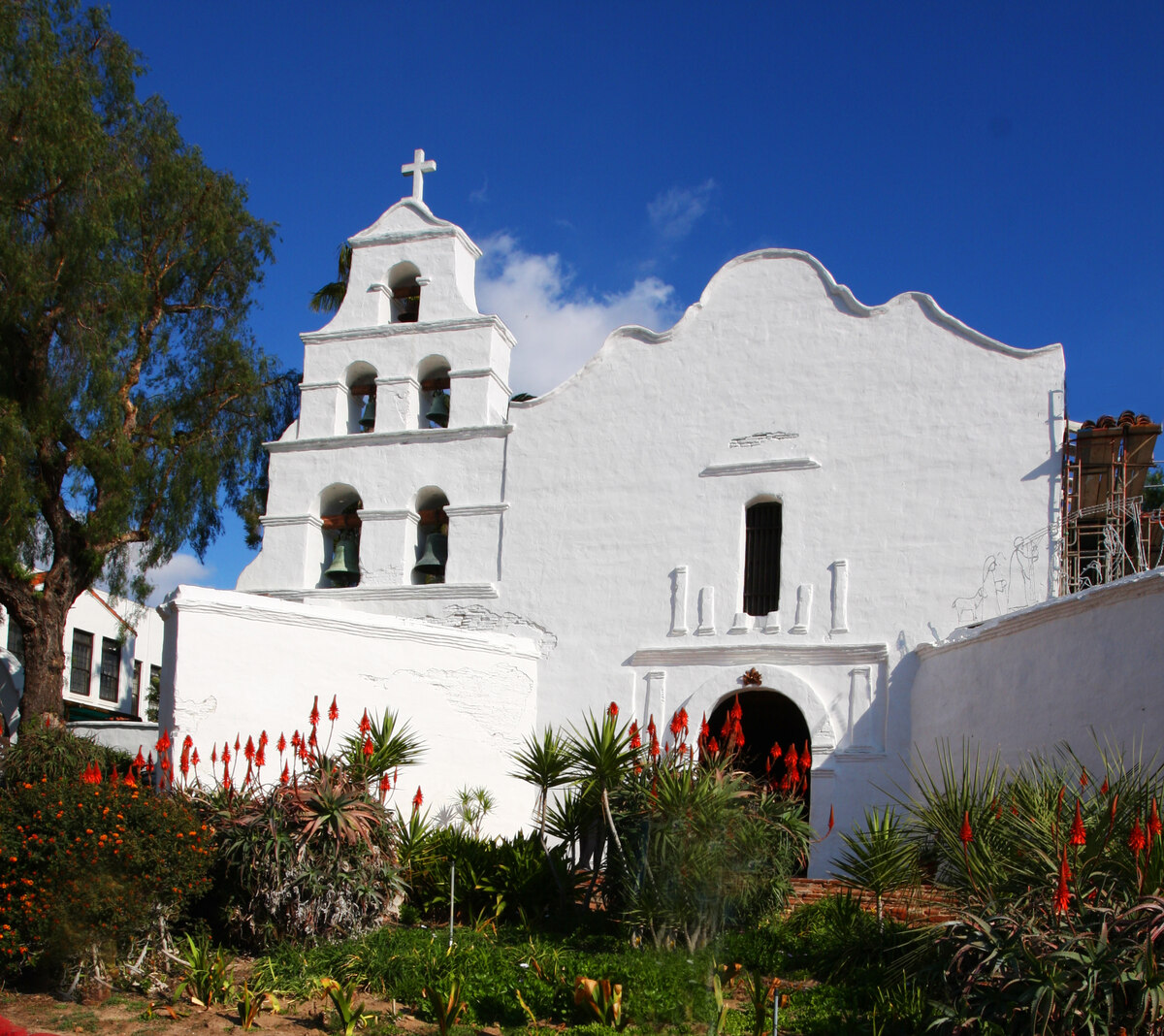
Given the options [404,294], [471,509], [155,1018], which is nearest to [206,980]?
[155,1018]

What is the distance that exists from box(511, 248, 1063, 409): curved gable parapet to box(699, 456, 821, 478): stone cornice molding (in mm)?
2100

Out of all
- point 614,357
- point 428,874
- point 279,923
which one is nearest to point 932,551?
point 614,357

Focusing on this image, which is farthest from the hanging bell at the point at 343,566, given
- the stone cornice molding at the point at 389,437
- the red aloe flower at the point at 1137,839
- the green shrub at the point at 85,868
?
the red aloe flower at the point at 1137,839

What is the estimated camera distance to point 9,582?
61.6 feet

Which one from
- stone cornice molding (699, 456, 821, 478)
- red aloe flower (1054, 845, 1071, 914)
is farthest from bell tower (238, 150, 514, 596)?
red aloe flower (1054, 845, 1071, 914)

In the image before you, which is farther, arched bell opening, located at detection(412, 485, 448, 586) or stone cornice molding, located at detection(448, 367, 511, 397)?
stone cornice molding, located at detection(448, 367, 511, 397)

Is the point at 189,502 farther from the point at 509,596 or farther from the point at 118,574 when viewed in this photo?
the point at 509,596

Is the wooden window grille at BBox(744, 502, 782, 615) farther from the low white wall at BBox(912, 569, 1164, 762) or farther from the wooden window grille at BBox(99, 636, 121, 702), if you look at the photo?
the wooden window grille at BBox(99, 636, 121, 702)

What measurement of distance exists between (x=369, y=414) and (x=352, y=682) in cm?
563

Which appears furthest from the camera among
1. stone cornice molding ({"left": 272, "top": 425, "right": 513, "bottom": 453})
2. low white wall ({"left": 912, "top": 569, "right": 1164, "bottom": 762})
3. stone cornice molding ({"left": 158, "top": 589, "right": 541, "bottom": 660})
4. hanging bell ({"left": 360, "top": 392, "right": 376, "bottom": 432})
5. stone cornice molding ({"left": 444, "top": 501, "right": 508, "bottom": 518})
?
hanging bell ({"left": 360, "top": 392, "right": 376, "bottom": 432})

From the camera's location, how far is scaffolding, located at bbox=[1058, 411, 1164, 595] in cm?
1478

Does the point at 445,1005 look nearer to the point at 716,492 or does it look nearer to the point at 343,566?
the point at 716,492

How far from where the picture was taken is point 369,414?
1914cm

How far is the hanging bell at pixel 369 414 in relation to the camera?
18984mm
